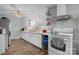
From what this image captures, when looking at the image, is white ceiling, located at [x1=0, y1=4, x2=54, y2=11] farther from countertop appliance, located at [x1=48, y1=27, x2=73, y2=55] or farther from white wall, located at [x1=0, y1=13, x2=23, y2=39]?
countertop appliance, located at [x1=48, y1=27, x2=73, y2=55]

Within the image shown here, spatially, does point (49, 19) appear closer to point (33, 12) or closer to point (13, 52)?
point (33, 12)

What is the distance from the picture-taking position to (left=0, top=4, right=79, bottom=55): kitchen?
1.75m

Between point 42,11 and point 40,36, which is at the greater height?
point 42,11

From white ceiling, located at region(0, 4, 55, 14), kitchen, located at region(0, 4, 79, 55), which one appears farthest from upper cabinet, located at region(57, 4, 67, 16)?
white ceiling, located at region(0, 4, 55, 14)

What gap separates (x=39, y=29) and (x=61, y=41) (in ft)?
1.47

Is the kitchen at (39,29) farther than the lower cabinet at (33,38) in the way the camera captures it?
No

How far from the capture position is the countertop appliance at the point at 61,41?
175 cm

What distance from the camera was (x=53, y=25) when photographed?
1816mm

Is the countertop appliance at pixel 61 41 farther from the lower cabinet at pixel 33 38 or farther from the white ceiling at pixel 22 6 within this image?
the white ceiling at pixel 22 6

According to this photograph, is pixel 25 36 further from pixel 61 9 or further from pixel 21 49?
pixel 61 9

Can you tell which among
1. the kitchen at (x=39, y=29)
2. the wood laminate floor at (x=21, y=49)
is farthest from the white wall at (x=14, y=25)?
the wood laminate floor at (x=21, y=49)

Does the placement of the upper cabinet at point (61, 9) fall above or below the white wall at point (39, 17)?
above
